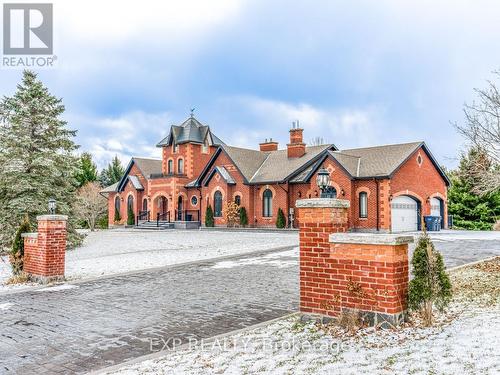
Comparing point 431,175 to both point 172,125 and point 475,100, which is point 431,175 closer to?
point 475,100

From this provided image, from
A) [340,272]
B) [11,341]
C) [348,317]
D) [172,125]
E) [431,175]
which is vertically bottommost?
[11,341]

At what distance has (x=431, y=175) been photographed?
99.6 feet

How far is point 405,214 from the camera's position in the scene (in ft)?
92.9

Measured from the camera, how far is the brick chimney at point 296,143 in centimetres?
3388

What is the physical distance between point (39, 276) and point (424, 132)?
27.2 m

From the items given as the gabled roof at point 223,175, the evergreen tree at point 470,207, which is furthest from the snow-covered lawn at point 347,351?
the evergreen tree at point 470,207

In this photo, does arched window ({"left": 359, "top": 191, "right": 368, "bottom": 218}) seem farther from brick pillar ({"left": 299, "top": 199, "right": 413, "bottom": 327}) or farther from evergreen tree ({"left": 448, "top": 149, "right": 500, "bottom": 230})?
brick pillar ({"left": 299, "top": 199, "right": 413, "bottom": 327})

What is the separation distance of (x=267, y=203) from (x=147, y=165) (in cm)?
1621

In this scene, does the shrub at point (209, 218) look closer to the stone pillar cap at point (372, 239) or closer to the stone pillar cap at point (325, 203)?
the stone pillar cap at point (325, 203)

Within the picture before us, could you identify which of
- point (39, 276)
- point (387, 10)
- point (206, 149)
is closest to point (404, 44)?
point (387, 10)

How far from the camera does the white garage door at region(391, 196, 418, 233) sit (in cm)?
2729

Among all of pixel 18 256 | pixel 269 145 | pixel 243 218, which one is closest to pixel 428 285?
pixel 18 256

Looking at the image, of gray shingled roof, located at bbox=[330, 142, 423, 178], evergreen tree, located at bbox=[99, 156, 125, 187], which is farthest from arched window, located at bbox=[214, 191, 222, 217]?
evergreen tree, located at bbox=[99, 156, 125, 187]

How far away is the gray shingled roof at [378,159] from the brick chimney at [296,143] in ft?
14.2
